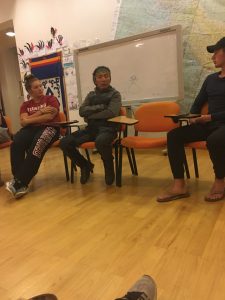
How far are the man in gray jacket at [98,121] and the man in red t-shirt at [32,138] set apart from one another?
198 millimetres

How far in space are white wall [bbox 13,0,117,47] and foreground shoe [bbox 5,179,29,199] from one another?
275 centimetres

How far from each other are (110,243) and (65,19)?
13.5ft

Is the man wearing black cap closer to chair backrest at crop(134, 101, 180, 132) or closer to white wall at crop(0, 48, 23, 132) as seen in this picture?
chair backrest at crop(134, 101, 180, 132)

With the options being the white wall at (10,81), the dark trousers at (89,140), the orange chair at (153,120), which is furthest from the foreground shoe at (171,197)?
the white wall at (10,81)

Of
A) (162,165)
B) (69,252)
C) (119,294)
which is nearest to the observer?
(119,294)

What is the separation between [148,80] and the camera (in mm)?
3846

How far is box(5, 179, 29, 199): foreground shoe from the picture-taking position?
8.30 ft

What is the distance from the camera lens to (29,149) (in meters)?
2.67

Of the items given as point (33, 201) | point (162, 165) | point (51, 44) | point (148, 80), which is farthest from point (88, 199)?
point (51, 44)

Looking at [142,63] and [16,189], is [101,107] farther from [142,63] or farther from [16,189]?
[142,63]

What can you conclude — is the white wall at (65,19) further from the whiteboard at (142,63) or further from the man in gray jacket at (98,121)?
the man in gray jacket at (98,121)

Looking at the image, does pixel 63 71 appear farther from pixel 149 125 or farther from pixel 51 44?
pixel 149 125

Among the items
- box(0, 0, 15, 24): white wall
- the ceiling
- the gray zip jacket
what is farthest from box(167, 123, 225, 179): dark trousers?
the ceiling

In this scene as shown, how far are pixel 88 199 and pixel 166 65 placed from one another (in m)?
2.15
